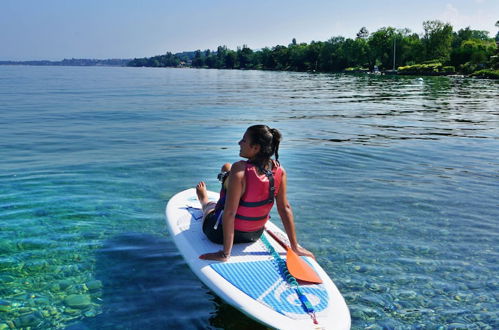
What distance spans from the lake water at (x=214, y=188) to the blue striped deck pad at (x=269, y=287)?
61 centimetres

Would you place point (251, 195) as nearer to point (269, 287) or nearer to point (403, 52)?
point (269, 287)

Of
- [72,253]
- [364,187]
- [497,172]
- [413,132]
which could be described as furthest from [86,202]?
[413,132]

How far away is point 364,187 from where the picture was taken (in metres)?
11.1

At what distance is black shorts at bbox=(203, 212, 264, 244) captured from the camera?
5738 mm

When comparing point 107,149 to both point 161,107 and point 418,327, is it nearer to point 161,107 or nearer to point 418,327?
point 418,327

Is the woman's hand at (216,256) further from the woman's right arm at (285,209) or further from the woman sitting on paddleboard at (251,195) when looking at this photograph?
the woman's right arm at (285,209)

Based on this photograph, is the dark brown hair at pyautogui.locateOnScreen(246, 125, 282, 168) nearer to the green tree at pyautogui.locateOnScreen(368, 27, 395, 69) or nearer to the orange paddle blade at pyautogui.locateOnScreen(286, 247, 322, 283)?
the orange paddle blade at pyautogui.locateOnScreen(286, 247, 322, 283)

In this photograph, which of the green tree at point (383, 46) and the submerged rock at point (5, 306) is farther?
the green tree at point (383, 46)

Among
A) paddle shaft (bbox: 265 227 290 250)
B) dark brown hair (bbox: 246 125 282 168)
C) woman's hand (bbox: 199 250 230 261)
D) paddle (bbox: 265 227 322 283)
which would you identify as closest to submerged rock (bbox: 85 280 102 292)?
woman's hand (bbox: 199 250 230 261)

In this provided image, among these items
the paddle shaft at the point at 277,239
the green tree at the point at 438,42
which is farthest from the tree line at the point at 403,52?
the paddle shaft at the point at 277,239

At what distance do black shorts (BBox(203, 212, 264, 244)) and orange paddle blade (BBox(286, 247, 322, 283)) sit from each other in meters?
0.56

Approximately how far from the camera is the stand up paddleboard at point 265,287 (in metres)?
4.54

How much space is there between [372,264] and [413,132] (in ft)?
50.1

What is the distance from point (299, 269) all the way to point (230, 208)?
114 centimetres
